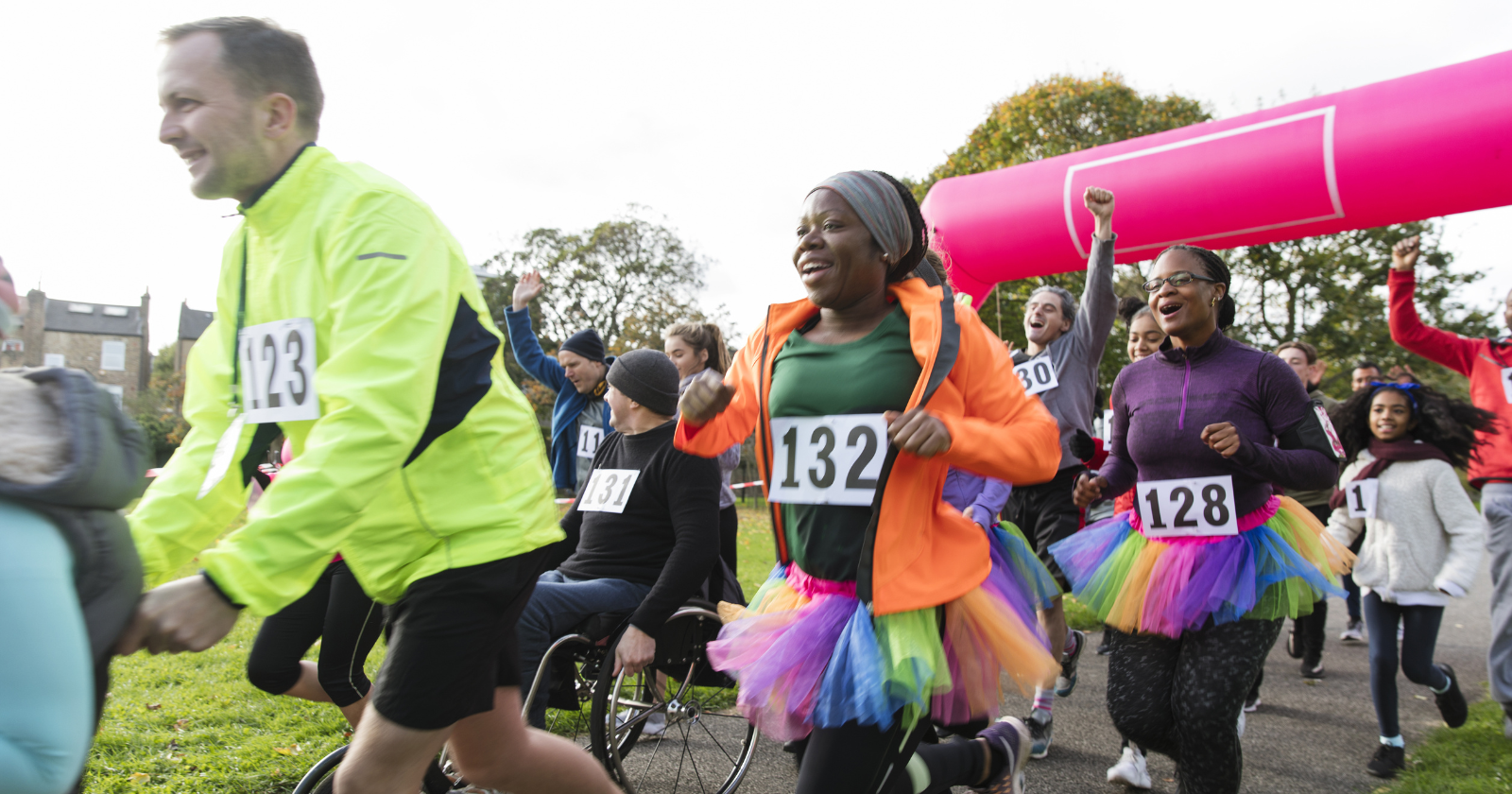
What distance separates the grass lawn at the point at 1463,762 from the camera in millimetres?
3830

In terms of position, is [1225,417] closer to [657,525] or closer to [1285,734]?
[657,525]

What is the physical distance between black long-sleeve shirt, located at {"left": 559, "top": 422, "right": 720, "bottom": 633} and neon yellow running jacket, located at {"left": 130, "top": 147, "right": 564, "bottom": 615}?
1509 mm

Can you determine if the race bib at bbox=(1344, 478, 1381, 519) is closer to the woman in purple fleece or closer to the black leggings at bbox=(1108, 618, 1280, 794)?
the woman in purple fleece

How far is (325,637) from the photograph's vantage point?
9.64 feet

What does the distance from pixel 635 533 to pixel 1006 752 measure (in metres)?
1.68

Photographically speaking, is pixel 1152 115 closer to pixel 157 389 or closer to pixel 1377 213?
pixel 1377 213

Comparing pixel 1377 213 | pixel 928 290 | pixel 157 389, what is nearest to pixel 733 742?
pixel 928 290

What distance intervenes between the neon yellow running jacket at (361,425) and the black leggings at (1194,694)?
223cm

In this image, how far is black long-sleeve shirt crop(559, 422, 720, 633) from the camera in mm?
3564

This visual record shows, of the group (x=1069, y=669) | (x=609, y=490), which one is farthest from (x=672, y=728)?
(x=1069, y=669)

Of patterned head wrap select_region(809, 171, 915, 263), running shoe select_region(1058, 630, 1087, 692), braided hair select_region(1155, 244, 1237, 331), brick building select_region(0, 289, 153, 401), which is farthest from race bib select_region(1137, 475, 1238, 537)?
brick building select_region(0, 289, 153, 401)

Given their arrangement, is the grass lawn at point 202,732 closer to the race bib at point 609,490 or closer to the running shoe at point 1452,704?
the running shoe at point 1452,704

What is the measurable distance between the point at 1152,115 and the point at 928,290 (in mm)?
21568

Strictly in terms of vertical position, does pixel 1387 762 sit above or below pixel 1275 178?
below
